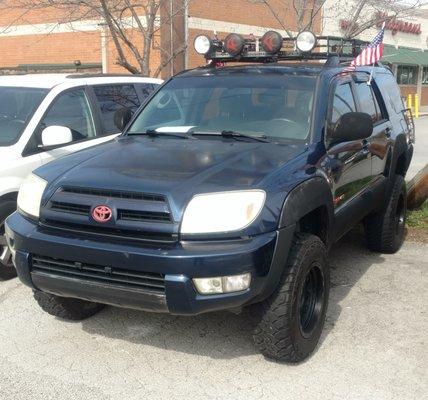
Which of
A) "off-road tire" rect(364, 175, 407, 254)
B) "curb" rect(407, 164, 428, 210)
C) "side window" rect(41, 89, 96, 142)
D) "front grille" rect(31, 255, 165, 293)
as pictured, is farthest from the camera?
"curb" rect(407, 164, 428, 210)

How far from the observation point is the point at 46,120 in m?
5.19

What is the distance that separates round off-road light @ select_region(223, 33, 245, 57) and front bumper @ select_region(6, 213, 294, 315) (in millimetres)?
2344

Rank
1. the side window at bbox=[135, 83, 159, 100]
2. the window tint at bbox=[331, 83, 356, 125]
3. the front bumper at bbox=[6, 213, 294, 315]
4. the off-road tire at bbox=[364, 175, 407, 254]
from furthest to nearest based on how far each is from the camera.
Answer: the side window at bbox=[135, 83, 159, 100] → the off-road tire at bbox=[364, 175, 407, 254] → the window tint at bbox=[331, 83, 356, 125] → the front bumper at bbox=[6, 213, 294, 315]

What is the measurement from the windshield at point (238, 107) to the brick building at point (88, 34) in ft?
41.8

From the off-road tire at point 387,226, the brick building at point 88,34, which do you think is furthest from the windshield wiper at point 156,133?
the brick building at point 88,34

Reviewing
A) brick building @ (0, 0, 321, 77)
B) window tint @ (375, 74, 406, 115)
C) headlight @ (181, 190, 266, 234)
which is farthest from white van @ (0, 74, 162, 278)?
brick building @ (0, 0, 321, 77)

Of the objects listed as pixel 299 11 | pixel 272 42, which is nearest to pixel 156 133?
pixel 272 42

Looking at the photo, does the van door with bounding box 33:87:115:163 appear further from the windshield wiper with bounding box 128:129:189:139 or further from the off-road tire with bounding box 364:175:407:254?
the off-road tire with bounding box 364:175:407:254

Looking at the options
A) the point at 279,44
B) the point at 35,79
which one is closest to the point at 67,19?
the point at 35,79

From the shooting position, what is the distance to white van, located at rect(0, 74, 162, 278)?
4.79m

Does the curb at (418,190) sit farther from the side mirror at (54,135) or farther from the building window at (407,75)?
the building window at (407,75)

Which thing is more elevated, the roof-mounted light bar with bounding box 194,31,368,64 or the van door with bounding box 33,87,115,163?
the roof-mounted light bar with bounding box 194,31,368,64

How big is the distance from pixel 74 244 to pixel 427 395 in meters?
2.10

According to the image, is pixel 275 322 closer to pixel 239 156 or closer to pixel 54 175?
pixel 239 156
